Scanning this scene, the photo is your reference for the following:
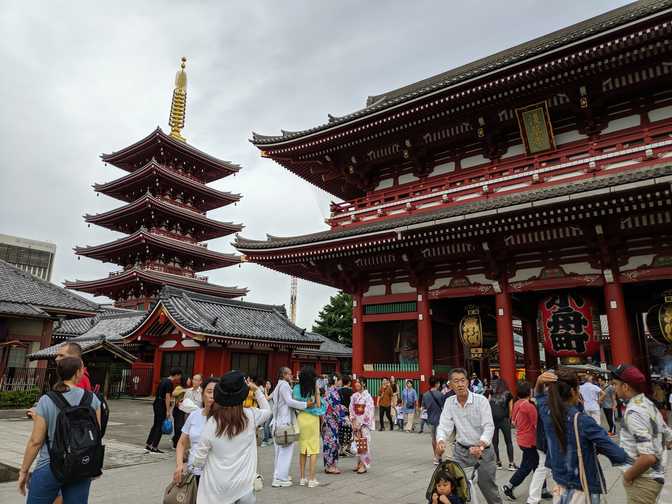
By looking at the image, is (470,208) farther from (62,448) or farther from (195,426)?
(62,448)

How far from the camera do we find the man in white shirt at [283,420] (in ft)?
22.5

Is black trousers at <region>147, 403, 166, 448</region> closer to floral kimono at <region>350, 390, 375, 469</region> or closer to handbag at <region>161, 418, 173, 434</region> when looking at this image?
handbag at <region>161, 418, 173, 434</region>

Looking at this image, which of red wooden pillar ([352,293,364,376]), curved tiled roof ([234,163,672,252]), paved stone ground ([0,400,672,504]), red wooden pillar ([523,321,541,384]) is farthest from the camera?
red wooden pillar ([523,321,541,384])

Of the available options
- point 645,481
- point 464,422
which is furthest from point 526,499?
point 645,481

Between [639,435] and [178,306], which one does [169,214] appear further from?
[639,435]

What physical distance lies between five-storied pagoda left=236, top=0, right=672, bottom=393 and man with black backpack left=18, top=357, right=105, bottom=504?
1089cm

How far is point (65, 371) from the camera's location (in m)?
3.77

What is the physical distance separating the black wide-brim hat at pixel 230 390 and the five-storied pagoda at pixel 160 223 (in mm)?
33387

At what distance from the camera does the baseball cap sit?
3938 mm

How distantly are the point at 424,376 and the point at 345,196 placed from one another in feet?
30.8

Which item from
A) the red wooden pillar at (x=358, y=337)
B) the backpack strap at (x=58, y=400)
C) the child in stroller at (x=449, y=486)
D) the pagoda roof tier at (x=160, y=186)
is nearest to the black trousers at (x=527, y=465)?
the child in stroller at (x=449, y=486)

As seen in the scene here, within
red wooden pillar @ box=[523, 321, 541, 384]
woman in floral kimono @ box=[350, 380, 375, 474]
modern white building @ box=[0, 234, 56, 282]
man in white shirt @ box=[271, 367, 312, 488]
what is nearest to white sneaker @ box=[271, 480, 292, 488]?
man in white shirt @ box=[271, 367, 312, 488]

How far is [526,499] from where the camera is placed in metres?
6.19

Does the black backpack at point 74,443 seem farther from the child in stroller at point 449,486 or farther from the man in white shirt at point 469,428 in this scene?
the man in white shirt at point 469,428
